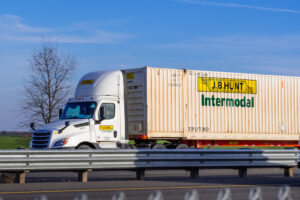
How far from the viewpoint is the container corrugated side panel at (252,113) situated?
22859 mm

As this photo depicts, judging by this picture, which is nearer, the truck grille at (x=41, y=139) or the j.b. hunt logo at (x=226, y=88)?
the truck grille at (x=41, y=139)

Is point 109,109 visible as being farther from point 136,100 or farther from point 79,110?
point 136,100

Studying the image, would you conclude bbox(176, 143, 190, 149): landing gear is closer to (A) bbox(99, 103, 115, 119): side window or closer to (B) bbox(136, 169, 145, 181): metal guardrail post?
(A) bbox(99, 103, 115, 119): side window

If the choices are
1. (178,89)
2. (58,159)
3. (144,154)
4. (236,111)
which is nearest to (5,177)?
(58,159)

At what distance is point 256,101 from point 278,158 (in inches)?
321

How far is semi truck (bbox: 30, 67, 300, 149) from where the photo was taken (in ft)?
66.9

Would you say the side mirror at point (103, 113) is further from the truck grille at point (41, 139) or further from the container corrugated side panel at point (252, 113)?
the container corrugated side panel at point (252, 113)

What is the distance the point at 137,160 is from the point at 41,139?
655cm

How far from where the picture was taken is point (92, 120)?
2027 cm

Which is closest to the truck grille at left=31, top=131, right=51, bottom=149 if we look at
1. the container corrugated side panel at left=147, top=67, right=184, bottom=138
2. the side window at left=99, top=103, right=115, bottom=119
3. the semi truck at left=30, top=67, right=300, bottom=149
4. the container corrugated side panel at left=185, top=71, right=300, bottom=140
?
the semi truck at left=30, top=67, right=300, bottom=149

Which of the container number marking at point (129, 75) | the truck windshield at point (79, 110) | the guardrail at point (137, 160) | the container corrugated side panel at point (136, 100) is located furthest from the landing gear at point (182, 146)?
the guardrail at point (137, 160)

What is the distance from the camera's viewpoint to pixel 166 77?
2206 cm

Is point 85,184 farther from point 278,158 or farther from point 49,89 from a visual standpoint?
point 49,89

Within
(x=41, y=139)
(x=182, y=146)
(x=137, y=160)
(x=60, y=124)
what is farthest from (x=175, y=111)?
(x=137, y=160)
